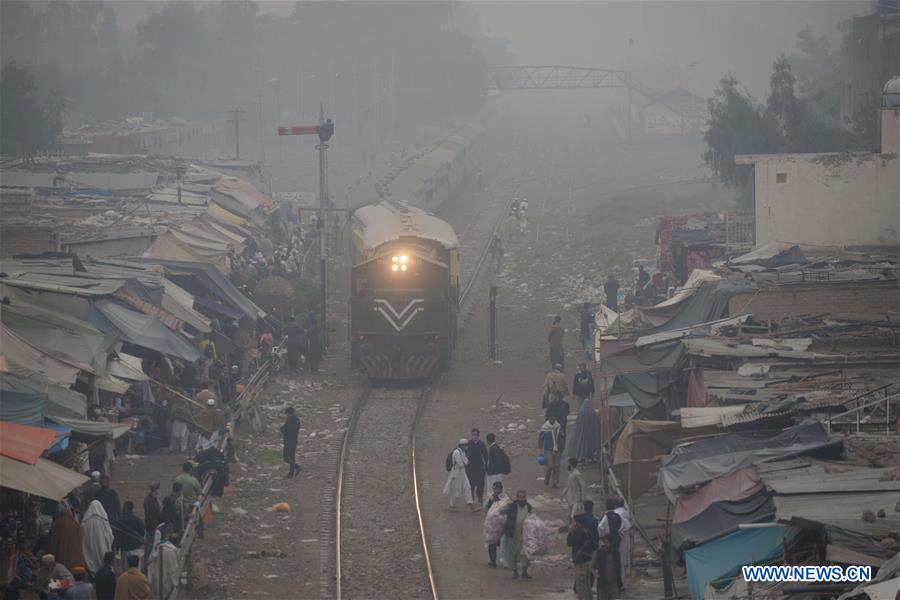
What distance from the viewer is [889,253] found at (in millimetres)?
25703

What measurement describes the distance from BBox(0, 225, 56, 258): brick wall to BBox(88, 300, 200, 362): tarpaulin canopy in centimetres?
644

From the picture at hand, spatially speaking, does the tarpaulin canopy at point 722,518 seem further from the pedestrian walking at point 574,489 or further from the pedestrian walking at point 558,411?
the pedestrian walking at point 558,411

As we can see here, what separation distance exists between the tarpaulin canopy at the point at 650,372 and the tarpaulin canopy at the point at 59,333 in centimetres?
725

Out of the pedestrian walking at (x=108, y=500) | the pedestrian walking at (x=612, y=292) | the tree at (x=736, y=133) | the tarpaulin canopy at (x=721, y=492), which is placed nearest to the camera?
the tarpaulin canopy at (x=721, y=492)

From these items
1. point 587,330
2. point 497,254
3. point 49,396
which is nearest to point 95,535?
point 49,396

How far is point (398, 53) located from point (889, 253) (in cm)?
7151

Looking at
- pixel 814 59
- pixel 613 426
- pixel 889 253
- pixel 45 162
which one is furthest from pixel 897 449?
pixel 814 59

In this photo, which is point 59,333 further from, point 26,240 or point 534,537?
point 26,240

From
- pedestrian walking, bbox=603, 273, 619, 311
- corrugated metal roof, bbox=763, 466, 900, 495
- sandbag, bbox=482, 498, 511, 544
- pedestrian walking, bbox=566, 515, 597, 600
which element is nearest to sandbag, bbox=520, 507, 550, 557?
sandbag, bbox=482, 498, 511, 544

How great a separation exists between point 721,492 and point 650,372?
20.6 feet

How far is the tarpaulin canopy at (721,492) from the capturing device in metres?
12.3

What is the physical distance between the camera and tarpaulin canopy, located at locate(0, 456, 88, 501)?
12.8 meters

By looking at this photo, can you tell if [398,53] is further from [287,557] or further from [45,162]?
[287,557]

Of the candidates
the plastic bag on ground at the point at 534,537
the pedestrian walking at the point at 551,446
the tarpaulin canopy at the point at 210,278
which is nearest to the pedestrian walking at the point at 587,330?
the tarpaulin canopy at the point at 210,278
